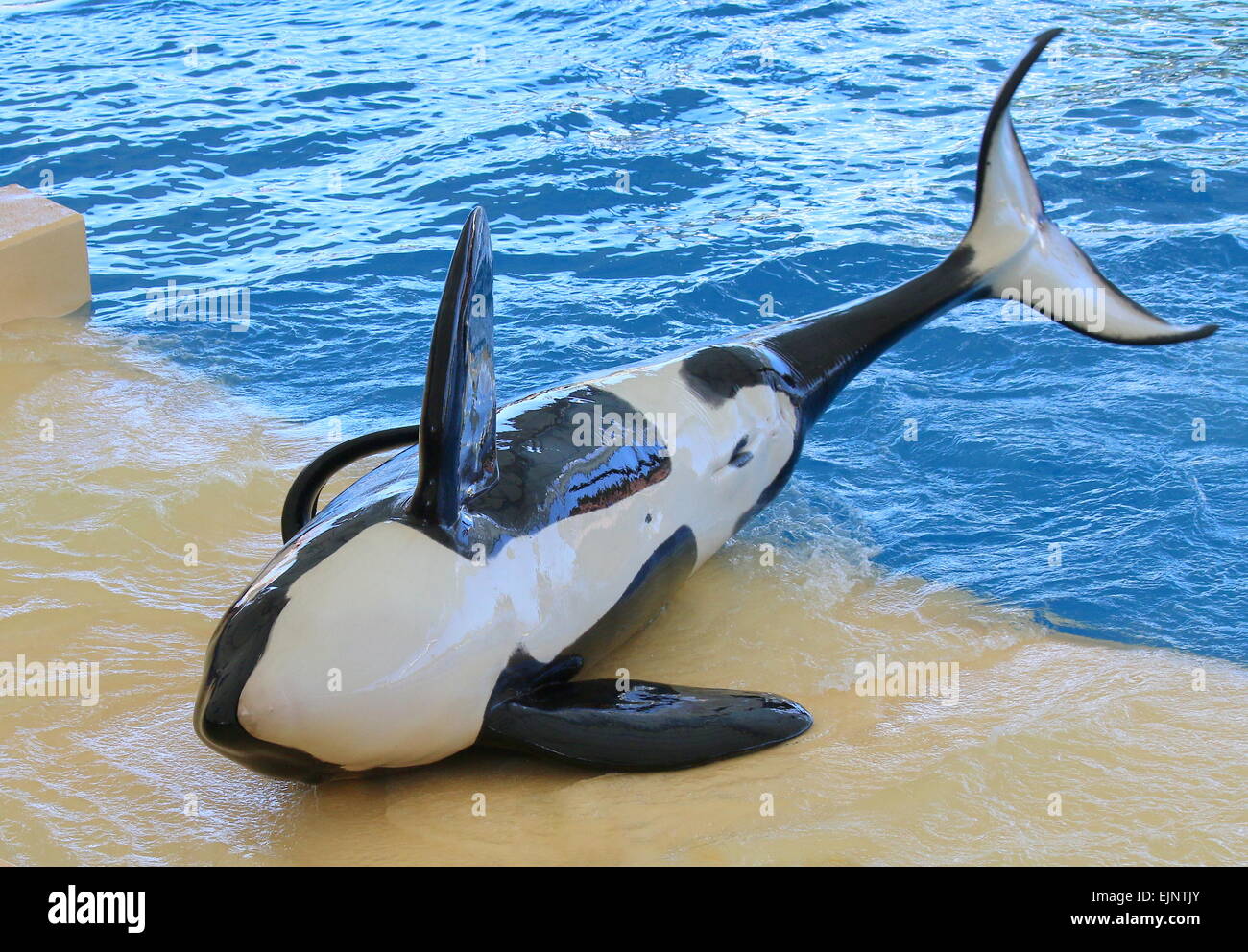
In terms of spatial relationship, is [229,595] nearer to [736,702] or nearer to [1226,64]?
[736,702]

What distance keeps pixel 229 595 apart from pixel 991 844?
2.81 metres

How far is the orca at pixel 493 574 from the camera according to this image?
343 cm

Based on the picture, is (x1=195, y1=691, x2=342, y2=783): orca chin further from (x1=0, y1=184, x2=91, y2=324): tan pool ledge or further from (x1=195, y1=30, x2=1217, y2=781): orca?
(x1=0, y1=184, x2=91, y2=324): tan pool ledge

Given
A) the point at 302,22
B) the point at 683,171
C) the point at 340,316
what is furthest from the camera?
the point at 302,22

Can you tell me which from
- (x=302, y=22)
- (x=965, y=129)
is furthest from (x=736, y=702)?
(x=302, y=22)

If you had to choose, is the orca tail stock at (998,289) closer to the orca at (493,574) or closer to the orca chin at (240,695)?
the orca at (493,574)

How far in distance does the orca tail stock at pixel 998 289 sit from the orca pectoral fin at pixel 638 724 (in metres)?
1.68

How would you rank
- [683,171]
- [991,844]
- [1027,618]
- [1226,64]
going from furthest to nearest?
1. [1226,64]
2. [683,171]
3. [1027,618]
4. [991,844]

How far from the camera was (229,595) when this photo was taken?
4.81 metres
